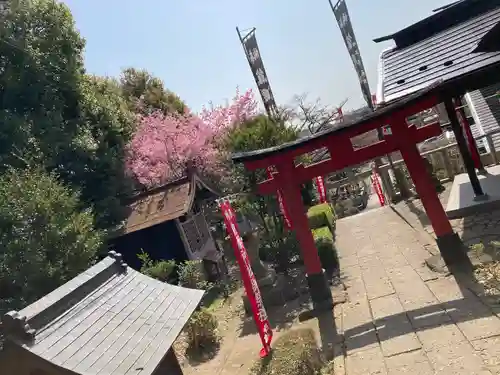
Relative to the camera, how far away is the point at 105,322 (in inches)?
233

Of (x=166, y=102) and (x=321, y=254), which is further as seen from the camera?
(x=166, y=102)

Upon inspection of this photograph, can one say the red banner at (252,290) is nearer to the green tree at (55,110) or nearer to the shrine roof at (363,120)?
the shrine roof at (363,120)

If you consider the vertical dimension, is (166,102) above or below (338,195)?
above

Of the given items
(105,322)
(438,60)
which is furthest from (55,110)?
(105,322)

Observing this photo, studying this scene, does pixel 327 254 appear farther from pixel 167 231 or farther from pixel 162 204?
pixel 162 204

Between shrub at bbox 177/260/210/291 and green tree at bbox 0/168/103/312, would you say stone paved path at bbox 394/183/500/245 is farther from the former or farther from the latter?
green tree at bbox 0/168/103/312

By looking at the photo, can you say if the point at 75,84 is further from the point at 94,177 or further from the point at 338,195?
the point at 338,195

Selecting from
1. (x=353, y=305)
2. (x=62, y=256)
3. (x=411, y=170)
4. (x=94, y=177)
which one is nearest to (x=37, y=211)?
(x=62, y=256)

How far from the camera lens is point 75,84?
2002 centimetres

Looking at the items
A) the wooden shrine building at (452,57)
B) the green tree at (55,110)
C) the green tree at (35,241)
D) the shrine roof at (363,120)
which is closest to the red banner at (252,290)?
the shrine roof at (363,120)

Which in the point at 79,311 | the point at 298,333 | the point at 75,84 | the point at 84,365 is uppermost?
the point at 75,84

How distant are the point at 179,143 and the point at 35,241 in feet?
47.3

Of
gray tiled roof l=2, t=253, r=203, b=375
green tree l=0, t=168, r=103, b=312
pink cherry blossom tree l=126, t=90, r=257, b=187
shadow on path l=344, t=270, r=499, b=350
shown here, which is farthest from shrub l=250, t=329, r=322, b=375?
pink cherry blossom tree l=126, t=90, r=257, b=187

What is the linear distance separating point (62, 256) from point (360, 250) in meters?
9.16
